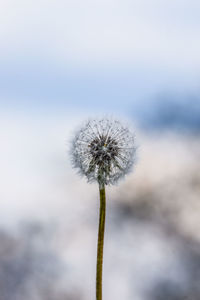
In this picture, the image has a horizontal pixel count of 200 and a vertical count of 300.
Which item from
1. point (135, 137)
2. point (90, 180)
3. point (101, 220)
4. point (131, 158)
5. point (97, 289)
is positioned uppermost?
point (135, 137)

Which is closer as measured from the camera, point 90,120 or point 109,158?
point 109,158

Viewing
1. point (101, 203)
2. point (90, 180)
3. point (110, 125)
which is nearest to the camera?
point (101, 203)

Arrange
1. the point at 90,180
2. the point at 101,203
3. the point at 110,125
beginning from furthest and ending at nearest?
the point at 110,125, the point at 90,180, the point at 101,203

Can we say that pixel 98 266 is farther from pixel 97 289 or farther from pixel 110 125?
pixel 110 125

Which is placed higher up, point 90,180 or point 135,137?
point 135,137

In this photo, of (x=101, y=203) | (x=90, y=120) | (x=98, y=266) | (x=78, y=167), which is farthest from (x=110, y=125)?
(x=98, y=266)
